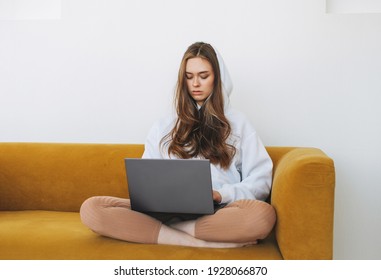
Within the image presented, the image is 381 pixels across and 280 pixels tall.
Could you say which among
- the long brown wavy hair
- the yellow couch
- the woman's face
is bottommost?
the yellow couch

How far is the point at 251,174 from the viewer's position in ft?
7.67

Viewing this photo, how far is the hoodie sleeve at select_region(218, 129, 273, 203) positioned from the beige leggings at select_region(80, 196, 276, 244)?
0.18 m

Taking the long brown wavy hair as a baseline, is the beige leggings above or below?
below

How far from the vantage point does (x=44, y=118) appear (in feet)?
9.94

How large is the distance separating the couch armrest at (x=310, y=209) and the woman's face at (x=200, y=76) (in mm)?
753

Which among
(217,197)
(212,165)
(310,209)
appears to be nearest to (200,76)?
(212,165)

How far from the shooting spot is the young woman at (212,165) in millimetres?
1959

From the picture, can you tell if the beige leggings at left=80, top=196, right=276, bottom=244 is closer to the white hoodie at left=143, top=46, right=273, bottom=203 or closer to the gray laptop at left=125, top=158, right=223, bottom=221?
the gray laptop at left=125, top=158, right=223, bottom=221

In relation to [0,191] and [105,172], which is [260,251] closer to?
[105,172]

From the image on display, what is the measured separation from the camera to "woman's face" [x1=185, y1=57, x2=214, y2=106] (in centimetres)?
250

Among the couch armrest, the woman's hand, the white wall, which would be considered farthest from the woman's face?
the couch armrest

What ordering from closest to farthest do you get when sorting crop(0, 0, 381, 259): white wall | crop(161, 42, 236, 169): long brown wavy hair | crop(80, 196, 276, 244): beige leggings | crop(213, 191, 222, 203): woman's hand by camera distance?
crop(80, 196, 276, 244): beige leggings → crop(213, 191, 222, 203): woman's hand → crop(161, 42, 236, 169): long brown wavy hair → crop(0, 0, 381, 259): white wall

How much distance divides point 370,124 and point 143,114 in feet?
3.60

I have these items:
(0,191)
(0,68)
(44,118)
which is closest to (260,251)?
(0,191)
